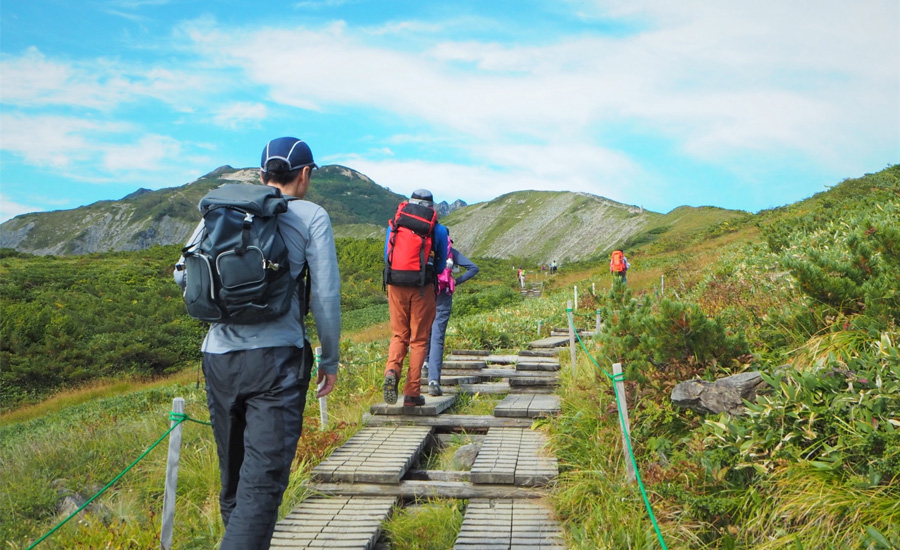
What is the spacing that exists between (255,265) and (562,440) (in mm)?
3458

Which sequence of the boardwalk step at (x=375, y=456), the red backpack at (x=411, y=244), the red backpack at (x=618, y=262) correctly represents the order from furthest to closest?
the red backpack at (x=618, y=262)
the red backpack at (x=411, y=244)
the boardwalk step at (x=375, y=456)

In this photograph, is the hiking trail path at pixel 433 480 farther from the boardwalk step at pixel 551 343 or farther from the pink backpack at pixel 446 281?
the boardwalk step at pixel 551 343

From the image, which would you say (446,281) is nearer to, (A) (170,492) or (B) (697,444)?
(B) (697,444)

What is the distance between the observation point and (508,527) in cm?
430

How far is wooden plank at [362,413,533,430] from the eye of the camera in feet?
21.5

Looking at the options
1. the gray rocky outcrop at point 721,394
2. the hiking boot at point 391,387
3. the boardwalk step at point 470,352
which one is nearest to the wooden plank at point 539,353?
the boardwalk step at point 470,352

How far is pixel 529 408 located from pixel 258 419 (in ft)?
12.9

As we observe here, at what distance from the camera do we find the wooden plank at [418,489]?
16.3 ft

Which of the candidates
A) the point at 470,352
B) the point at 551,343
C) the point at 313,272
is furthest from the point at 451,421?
the point at 551,343

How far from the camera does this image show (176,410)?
12.8 feet

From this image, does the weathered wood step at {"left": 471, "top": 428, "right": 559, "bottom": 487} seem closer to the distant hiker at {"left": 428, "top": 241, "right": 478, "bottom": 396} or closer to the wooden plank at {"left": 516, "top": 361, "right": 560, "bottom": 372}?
the distant hiker at {"left": 428, "top": 241, "right": 478, "bottom": 396}

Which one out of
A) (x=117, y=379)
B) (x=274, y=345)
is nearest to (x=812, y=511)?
(x=274, y=345)

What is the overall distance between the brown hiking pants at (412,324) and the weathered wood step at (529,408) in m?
0.87

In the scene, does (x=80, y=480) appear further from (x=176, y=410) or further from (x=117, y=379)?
(x=117, y=379)
